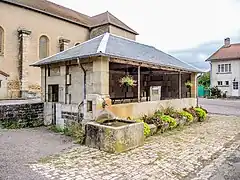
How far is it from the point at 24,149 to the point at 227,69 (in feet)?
94.3

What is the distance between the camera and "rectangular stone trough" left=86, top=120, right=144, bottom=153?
5.60m

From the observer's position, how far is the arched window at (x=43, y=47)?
785 inches

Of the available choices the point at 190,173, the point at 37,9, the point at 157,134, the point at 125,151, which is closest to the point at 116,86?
the point at 157,134

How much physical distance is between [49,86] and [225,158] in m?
7.06

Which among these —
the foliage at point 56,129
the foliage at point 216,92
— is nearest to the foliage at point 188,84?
the foliage at point 56,129

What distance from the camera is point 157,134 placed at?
308 inches

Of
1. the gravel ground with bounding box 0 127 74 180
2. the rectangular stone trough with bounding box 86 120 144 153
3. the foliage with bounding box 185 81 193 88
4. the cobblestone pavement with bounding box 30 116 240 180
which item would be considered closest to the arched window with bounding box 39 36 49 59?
the gravel ground with bounding box 0 127 74 180

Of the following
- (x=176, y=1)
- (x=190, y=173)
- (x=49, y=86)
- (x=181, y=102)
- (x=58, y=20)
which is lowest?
(x=190, y=173)

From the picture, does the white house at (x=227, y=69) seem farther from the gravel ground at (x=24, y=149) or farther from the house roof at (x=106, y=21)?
the gravel ground at (x=24, y=149)

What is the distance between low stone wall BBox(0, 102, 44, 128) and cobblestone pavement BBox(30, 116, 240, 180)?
445 centimetres

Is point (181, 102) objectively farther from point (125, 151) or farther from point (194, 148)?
point (125, 151)

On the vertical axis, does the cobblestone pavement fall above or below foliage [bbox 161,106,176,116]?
below

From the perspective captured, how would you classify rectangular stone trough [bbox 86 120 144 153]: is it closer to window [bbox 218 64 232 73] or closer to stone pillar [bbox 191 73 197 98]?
stone pillar [bbox 191 73 197 98]

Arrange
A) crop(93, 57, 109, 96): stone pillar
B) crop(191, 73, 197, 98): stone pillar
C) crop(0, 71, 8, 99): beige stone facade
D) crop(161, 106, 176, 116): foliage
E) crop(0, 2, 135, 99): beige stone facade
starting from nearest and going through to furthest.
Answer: crop(93, 57, 109, 96): stone pillar → crop(161, 106, 176, 116): foliage → crop(191, 73, 197, 98): stone pillar → crop(0, 71, 8, 99): beige stone facade → crop(0, 2, 135, 99): beige stone facade
